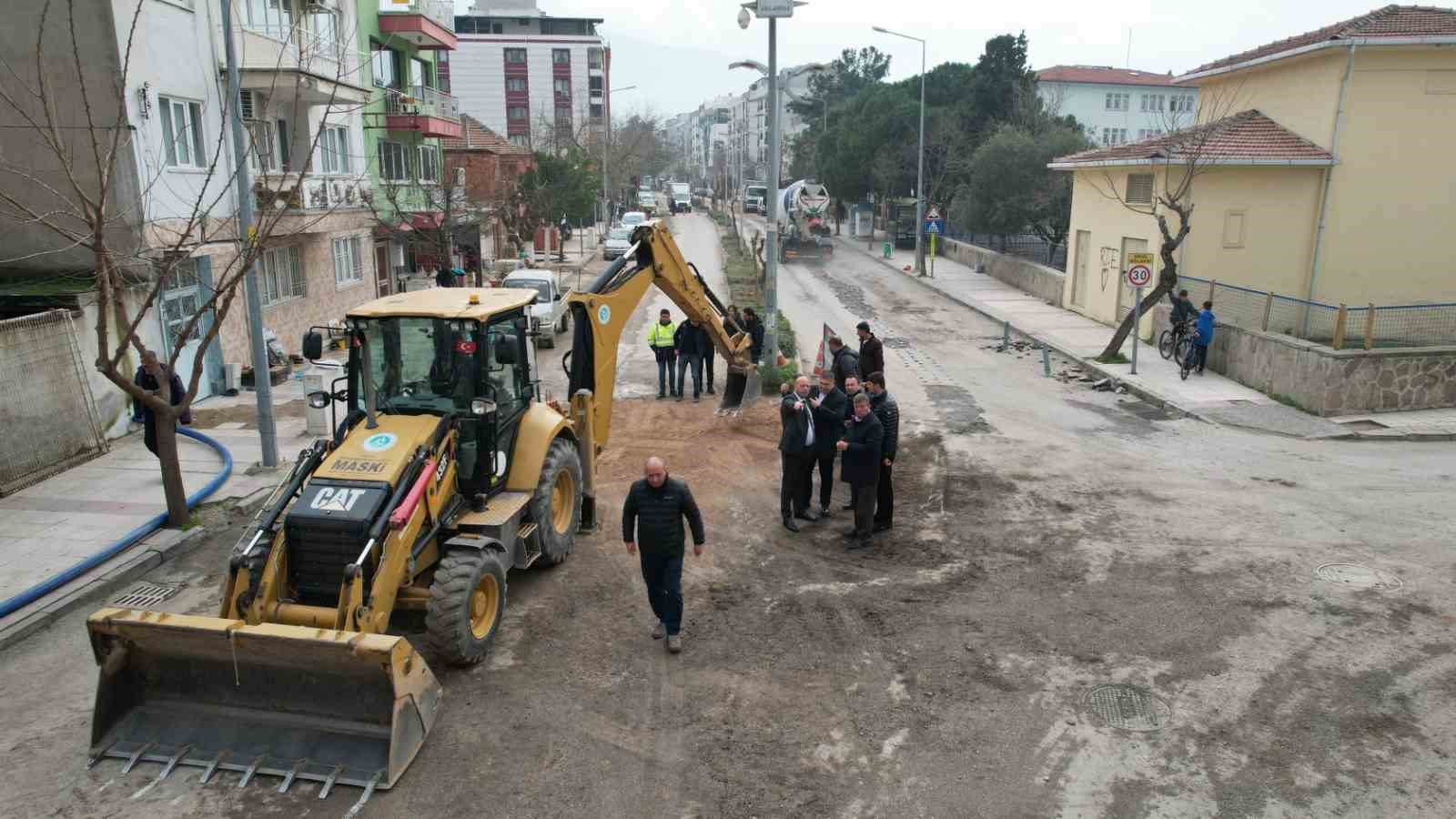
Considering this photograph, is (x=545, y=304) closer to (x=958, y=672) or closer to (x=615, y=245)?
(x=958, y=672)

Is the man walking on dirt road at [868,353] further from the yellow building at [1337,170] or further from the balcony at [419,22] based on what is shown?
the balcony at [419,22]

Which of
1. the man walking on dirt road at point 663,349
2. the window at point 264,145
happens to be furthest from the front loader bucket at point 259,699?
the window at point 264,145

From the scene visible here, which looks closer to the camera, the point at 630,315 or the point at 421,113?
the point at 630,315

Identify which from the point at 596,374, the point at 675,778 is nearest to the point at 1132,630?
the point at 675,778

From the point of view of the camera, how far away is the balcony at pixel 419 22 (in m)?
27.1

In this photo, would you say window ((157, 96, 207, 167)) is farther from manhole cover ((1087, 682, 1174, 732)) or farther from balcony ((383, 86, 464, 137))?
manhole cover ((1087, 682, 1174, 732))

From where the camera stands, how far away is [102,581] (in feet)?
30.6

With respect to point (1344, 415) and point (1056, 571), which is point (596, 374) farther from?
point (1344, 415)

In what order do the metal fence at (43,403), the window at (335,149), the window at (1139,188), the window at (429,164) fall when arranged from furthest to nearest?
1. the window at (429,164)
2. the window at (1139,188)
3. the window at (335,149)
4. the metal fence at (43,403)

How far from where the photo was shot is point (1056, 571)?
9.69m

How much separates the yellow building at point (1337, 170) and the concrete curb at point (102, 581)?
18591 millimetres

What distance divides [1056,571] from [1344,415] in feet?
30.0

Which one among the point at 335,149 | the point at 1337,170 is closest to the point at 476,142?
the point at 335,149

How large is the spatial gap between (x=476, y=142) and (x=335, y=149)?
14.6 m
